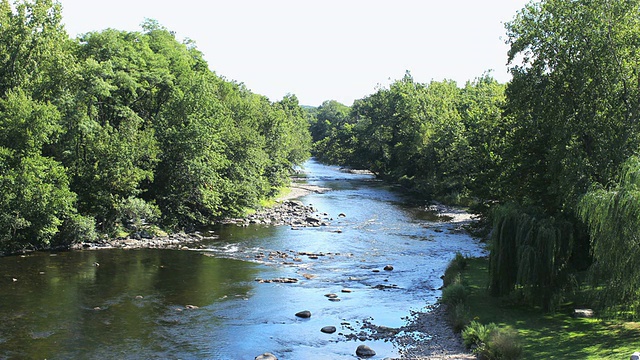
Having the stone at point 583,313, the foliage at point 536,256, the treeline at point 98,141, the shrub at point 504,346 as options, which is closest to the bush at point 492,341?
the shrub at point 504,346

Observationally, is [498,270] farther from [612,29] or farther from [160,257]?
[160,257]

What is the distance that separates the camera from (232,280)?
104 feet

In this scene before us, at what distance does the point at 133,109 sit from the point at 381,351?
39644mm

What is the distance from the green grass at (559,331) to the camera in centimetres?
1748

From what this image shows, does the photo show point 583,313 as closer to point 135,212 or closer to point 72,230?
point 135,212

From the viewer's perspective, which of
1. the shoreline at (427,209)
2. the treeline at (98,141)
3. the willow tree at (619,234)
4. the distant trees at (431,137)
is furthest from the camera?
the distant trees at (431,137)

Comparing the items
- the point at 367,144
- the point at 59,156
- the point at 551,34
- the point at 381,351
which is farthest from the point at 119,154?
the point at 367,144

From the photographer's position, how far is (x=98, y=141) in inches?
1661

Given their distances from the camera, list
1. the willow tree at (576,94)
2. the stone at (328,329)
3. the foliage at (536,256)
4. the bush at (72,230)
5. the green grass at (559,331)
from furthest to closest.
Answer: the bush at (72,230) → the willow tree at (576,94) → the stone at (328,329) → the foliage at (536,256) → the green grass at (559,331)

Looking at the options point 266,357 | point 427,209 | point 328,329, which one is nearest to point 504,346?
point 328,329

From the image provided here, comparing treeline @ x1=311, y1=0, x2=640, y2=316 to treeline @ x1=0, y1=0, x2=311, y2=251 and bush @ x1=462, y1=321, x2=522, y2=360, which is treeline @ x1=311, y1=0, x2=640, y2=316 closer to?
bush @ x1=462, y1=321, x2=522, y2=360

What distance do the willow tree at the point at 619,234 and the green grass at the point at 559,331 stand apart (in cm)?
127

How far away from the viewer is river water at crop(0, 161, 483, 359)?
21.3 m

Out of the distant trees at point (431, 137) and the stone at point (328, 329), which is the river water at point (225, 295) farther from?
the distant trees at point (431, 137)
